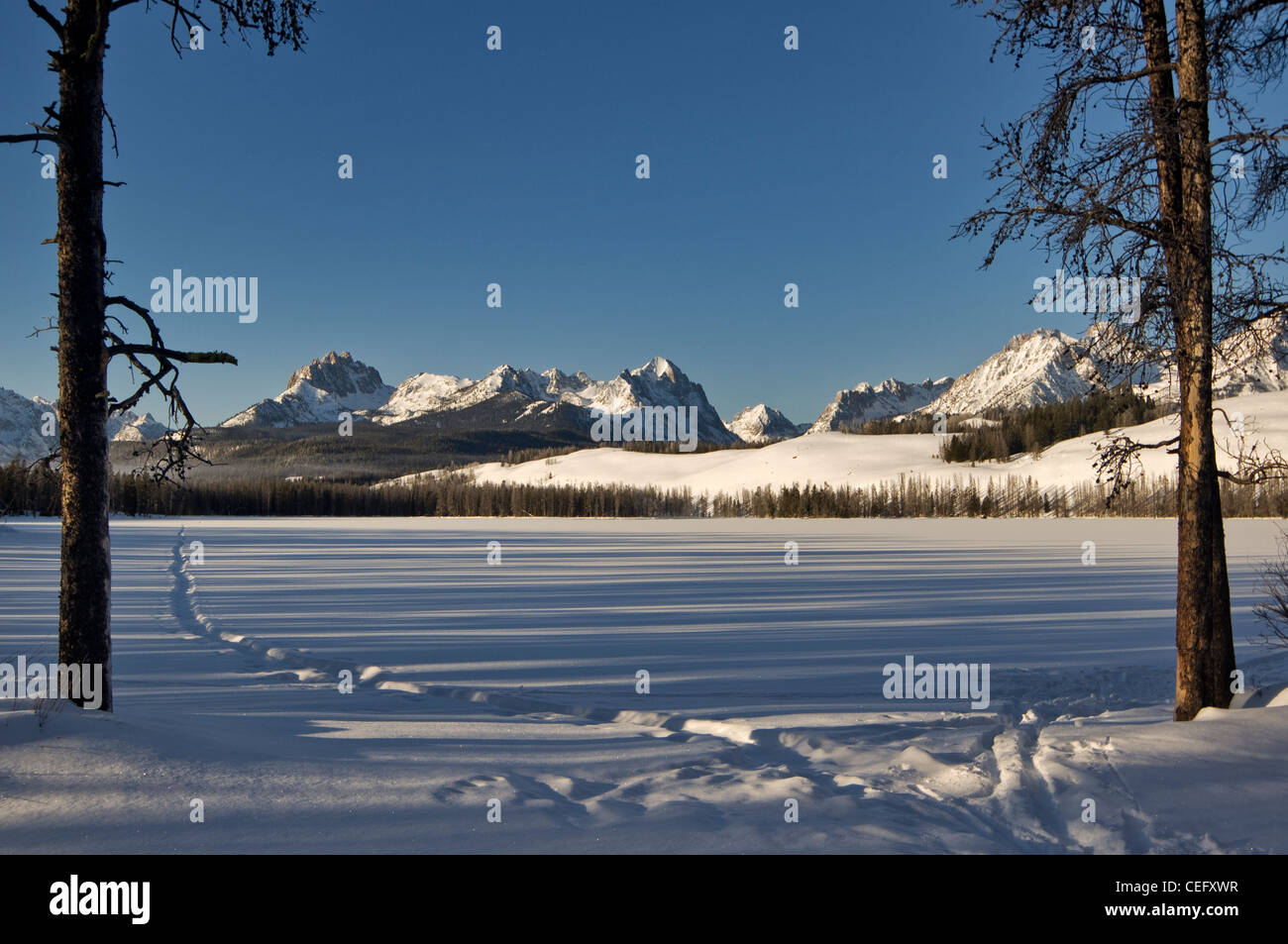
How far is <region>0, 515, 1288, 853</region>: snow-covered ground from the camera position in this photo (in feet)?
13.0

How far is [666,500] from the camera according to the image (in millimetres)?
79438

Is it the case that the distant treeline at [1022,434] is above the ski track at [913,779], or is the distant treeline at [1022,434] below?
above

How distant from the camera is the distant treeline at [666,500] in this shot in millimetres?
44875

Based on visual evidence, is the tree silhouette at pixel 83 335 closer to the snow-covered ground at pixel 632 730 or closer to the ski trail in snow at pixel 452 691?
the snow-covered ground at pixel 632 730

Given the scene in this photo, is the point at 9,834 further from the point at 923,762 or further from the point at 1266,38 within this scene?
the point at 1266,38

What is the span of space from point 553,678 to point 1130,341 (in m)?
6.05

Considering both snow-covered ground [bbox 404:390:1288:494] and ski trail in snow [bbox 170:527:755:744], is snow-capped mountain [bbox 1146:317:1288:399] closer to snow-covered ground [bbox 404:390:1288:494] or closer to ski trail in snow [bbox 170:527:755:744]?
ski trail in snow [bbox 170:527:755:744]

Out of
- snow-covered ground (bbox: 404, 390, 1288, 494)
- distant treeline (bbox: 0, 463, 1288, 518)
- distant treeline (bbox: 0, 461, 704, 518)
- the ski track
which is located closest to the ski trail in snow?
the ski track

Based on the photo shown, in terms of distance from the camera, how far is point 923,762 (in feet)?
17.6

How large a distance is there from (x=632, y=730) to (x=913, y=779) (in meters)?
2.15

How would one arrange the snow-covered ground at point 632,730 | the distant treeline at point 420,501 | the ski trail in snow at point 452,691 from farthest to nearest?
the distant treeline at point 420,501
the ski trail in snow at point 452,691
the snow-covered ground at point 632,730

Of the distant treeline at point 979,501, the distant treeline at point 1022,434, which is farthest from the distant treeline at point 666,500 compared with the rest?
the distant treeline at point 1022,434

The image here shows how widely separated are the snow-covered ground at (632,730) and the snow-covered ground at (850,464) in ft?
76.5
